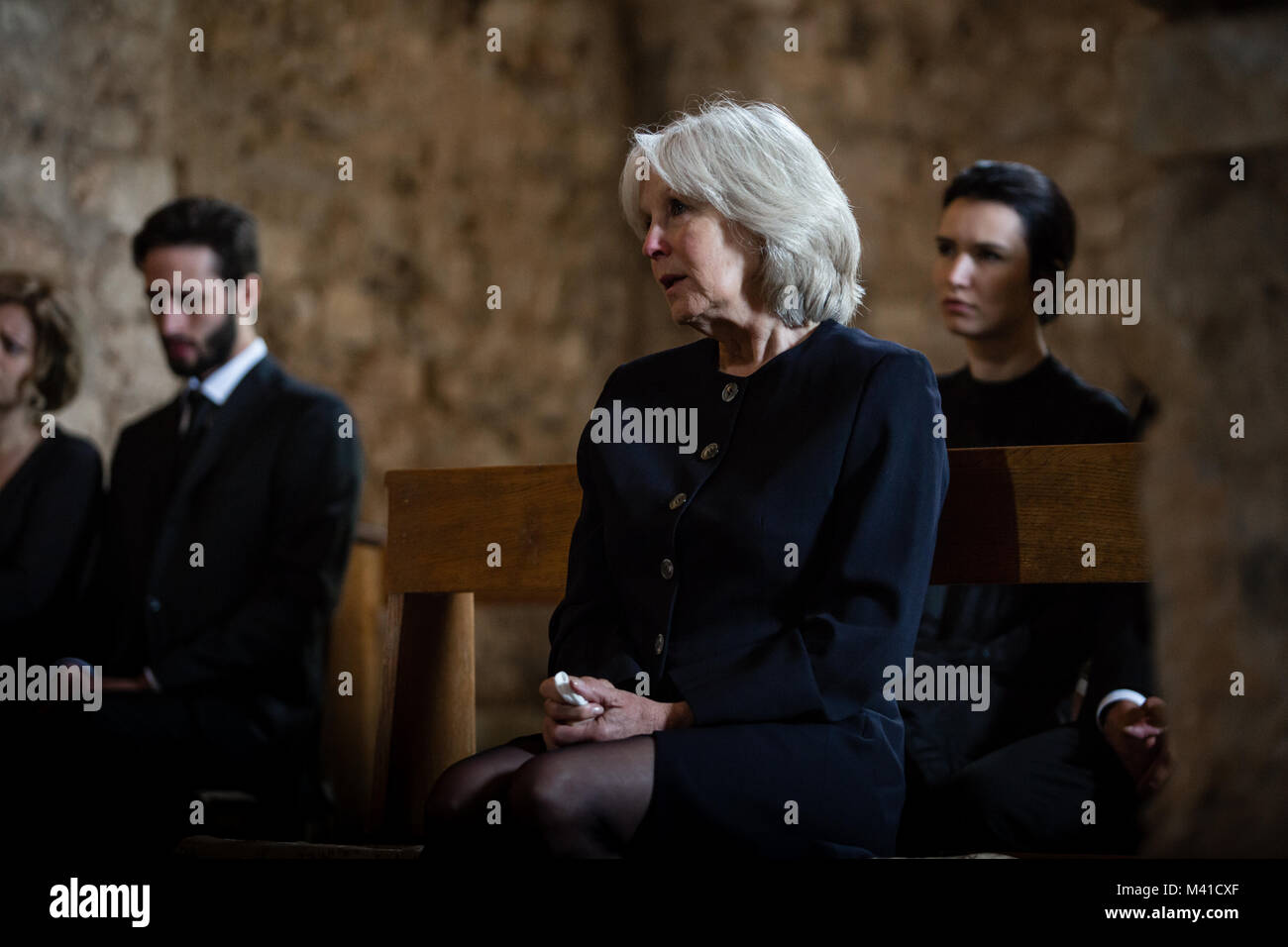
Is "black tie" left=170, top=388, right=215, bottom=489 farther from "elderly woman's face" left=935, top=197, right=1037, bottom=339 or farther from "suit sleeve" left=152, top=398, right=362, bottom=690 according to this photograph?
"elderly woman's face" left=935, top=197, right=1037, bottom=339

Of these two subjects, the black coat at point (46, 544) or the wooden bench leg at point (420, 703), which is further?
the black coat at point (46, 544)

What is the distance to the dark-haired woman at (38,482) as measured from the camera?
3346mm

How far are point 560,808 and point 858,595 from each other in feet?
1.46

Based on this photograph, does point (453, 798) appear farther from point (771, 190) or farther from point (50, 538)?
point (50, 538)

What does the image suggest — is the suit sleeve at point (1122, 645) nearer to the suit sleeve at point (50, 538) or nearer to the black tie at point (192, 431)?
Answer: the black tie at point (192, 431)

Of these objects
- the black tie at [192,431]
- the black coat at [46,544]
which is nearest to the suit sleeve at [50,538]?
the black coat at [46,544]

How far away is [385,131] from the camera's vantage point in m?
4.81

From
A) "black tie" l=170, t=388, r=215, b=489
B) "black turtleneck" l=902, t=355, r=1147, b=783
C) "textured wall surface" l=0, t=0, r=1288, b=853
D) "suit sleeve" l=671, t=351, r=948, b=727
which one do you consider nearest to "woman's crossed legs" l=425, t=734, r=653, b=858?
"suit sleeve" l=671, t=351, r=948, b=727

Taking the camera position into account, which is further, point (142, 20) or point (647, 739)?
point (142, 20)

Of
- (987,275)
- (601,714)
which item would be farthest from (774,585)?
(987,275)

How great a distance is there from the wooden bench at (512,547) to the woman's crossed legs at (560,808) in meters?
0.57
